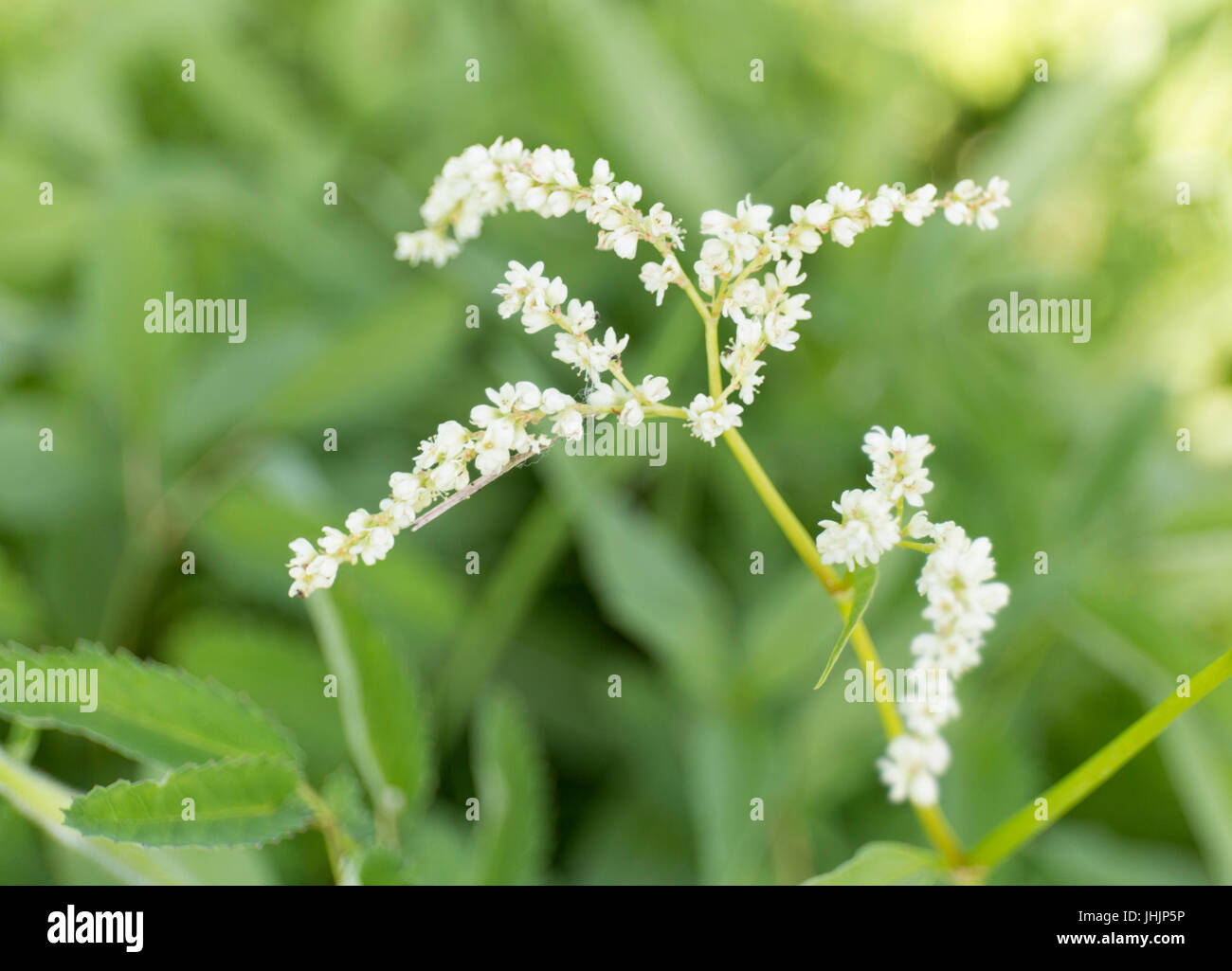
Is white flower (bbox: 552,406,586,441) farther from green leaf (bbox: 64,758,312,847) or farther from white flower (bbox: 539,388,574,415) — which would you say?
green leaf (bbox: 64,758,312,847)

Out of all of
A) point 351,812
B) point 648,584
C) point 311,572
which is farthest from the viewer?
point 648,584

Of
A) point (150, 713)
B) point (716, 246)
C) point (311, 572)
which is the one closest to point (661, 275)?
point (716, 246)

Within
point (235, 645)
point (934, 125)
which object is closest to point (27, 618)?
point (235, 645)

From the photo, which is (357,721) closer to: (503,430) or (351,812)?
(351,812)

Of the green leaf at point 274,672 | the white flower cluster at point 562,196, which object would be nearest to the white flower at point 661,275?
the white flower cluster at point 562,196

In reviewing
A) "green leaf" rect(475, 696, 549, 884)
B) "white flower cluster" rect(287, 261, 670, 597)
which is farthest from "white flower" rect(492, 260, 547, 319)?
"green leaf" rect(475, 696, 549, 884)
